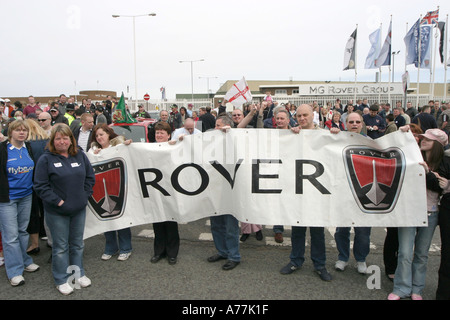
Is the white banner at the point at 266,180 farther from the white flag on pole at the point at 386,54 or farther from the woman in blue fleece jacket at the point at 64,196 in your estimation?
the white flag on pole at the point at 386,54

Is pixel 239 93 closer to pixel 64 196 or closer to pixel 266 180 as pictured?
pixel 266 180

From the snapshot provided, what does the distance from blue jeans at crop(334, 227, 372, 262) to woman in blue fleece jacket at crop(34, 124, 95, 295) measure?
10.1 feet

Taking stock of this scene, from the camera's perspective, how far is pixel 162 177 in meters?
4.30

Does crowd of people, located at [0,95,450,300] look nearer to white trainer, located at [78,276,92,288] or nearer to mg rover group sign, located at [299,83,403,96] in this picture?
white trainer, located at [78,276,92,288]

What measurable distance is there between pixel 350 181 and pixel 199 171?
5.95 feet

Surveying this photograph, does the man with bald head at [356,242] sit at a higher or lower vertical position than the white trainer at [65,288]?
higher

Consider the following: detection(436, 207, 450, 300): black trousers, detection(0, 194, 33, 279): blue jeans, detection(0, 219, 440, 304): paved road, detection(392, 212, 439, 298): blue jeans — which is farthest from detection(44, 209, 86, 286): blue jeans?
detection(436, 207, 450, 300): black trousers

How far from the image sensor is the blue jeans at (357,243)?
3992 mm

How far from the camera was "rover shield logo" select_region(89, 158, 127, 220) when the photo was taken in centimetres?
429

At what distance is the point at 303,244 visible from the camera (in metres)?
4.06

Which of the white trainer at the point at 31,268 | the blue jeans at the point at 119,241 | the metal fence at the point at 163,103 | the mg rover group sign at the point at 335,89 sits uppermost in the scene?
the mg rover group sign at the point at 335,89

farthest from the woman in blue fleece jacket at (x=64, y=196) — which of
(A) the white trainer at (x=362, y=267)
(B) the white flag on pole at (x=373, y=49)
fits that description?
(B) the white flag on pole at (x=373, y=49)

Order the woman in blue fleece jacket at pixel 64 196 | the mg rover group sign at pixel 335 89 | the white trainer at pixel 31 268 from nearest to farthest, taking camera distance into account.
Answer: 1. the woman in blue fleece jacket at pixel 64 196
2. the white trainer at pixel 31 268
3. the mg rover group sign at pixel 335 89

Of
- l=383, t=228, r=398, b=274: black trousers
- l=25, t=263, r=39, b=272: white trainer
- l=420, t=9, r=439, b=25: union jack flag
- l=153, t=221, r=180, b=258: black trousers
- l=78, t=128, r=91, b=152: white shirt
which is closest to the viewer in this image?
l=383, t=228, r=398, b=274: black trousers
